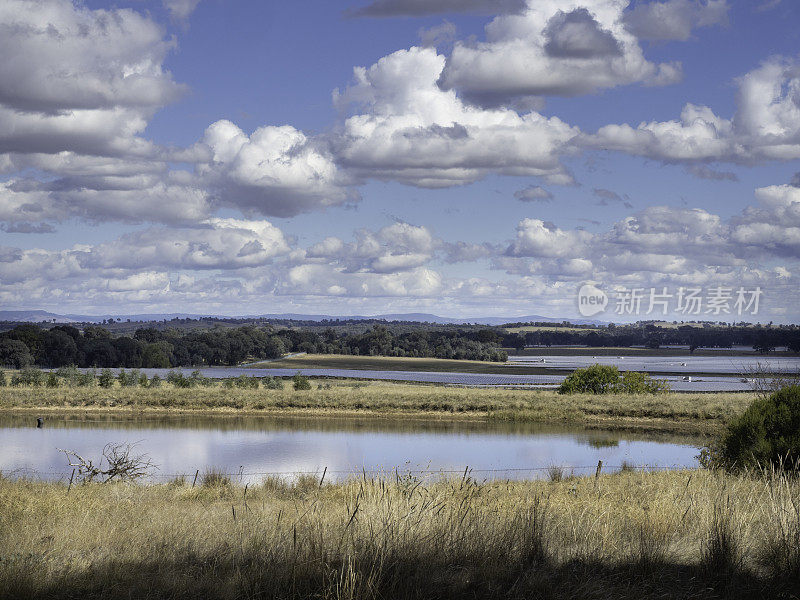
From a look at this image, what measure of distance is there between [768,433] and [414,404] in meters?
40.0

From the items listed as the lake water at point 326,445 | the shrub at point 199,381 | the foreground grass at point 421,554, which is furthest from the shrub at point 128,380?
the foreground grass at point 421,554

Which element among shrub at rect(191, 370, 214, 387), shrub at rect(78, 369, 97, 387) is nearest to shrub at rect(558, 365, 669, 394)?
shrub at rect(191, 370, 214, 387)

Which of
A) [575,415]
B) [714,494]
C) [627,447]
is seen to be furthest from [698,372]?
[714,494]

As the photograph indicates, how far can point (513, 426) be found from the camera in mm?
45375

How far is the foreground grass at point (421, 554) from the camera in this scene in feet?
20.3

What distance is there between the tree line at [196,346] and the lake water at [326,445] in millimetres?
72255

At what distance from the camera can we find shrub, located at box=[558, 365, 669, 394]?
58.8 metres

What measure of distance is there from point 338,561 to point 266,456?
25481mm

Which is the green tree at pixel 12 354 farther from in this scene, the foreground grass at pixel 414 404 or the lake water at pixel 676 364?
the lake water at pixel 676 364

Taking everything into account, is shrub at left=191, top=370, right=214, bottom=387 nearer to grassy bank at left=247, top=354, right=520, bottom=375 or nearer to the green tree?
the green tree

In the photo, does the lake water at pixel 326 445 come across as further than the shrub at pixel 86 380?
No

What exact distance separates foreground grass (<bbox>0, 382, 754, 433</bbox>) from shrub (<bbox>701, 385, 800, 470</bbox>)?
30.6m

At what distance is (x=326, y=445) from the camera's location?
115 feet

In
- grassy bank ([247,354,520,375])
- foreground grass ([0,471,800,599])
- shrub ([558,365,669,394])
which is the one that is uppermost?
foreground grass ([0,471,800,599])
